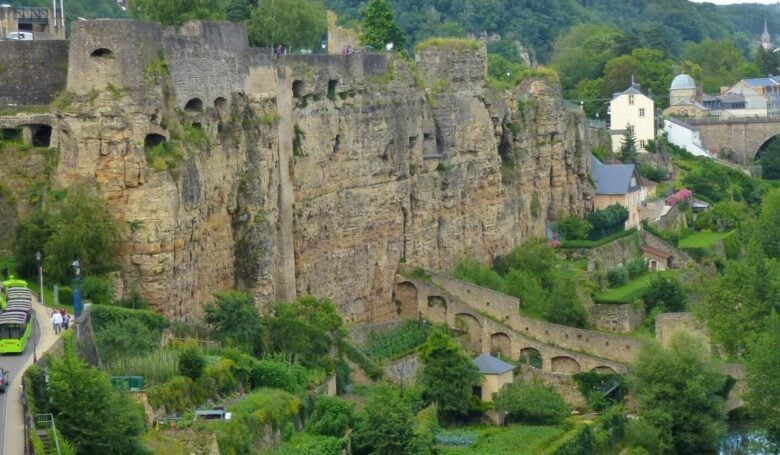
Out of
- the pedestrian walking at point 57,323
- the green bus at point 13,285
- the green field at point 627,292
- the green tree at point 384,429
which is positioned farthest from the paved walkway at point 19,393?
the green field at point 627,292

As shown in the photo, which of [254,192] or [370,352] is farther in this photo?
[370,352]

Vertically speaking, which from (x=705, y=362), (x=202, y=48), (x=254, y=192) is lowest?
(x=705, y=362)

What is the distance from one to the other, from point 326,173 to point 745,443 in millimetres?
16436

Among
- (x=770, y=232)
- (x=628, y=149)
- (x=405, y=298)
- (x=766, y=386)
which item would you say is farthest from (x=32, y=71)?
(x=628, y=149)

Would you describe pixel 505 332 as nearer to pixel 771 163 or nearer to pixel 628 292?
pixel 628 292

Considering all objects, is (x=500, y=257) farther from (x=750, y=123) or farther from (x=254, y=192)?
(x=750, y=123)

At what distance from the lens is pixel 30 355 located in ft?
173

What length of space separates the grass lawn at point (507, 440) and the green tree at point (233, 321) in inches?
248

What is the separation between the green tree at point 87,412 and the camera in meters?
47.8

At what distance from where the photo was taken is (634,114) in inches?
4643

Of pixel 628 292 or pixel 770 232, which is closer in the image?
pixel 628 292

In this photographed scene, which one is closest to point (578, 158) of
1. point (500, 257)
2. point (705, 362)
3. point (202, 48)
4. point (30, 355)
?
point (500, 257)

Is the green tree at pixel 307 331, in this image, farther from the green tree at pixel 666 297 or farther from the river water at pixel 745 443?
the green tree at pixel 666 297

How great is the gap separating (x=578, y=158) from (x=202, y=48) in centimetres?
3589
